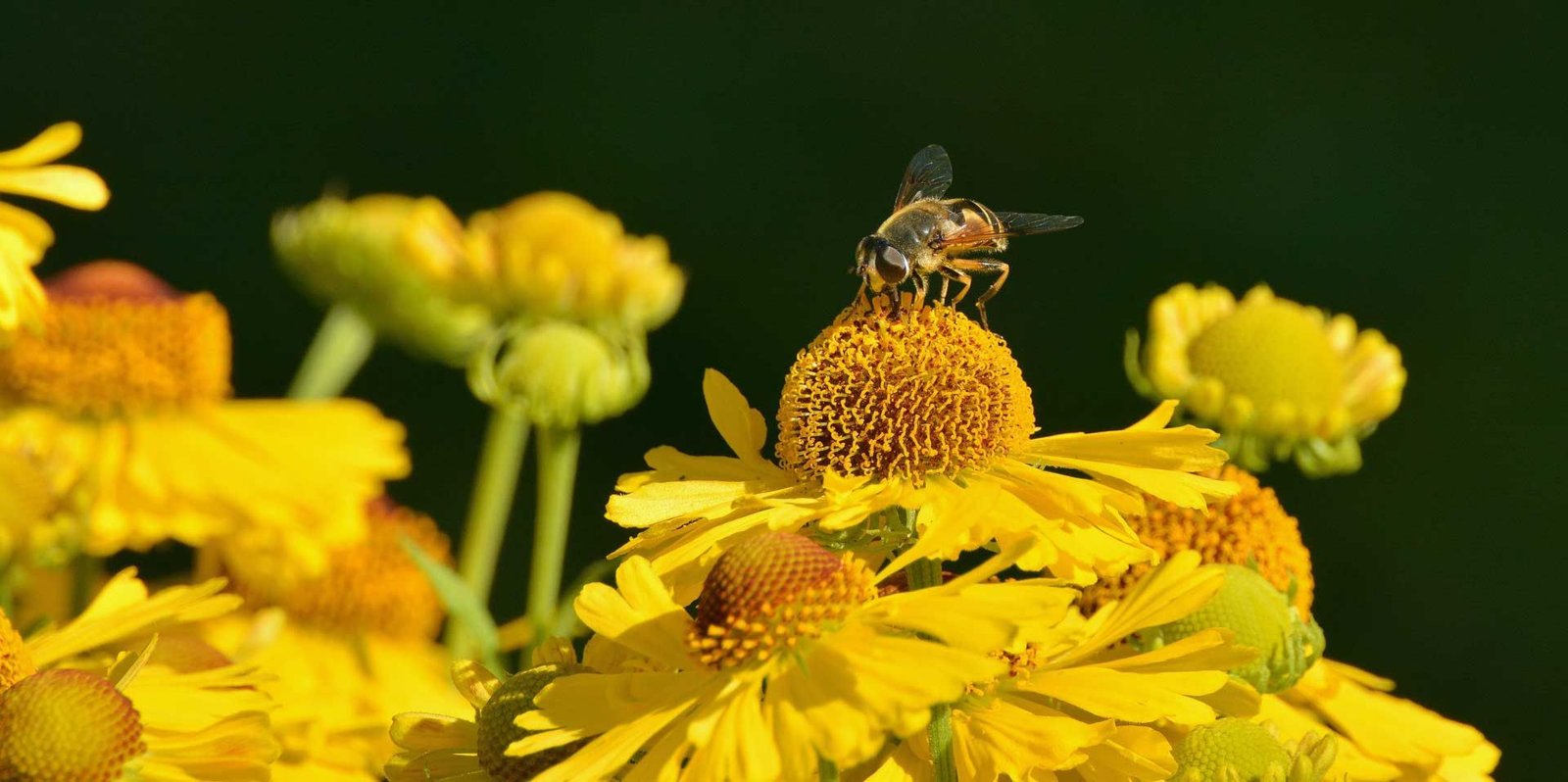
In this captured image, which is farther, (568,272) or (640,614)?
(568,272)

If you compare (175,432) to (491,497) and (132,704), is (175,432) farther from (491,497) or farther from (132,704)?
(132,704)

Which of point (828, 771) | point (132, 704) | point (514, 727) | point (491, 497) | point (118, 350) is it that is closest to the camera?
point (828, 771)

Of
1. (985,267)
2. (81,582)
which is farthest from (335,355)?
(985,267)

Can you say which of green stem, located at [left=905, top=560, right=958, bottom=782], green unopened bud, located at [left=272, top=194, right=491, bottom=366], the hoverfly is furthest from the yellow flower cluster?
green unopened bud, located at [left=272, top=194, right=491, bottom=366]

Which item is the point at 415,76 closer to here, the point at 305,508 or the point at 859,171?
the point at 859,171

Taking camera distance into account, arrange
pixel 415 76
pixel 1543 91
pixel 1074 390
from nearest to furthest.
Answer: pixel 1074 390, pixel 1543 91, pixel 415 76

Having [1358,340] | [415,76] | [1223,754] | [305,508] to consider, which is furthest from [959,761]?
[415,76]

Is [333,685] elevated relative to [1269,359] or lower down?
lower down

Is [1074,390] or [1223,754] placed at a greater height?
[1223,754]
